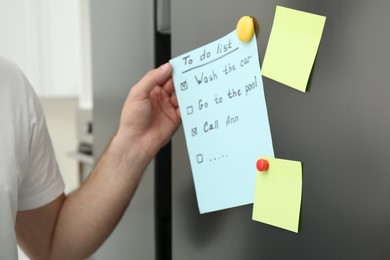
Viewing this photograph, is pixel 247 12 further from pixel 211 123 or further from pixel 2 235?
pixel 2 235

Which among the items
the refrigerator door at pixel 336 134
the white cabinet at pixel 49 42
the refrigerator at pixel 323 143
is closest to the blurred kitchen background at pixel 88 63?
the white cabinet at pixel 49 42

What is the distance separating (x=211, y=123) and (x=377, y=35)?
0.26 meters

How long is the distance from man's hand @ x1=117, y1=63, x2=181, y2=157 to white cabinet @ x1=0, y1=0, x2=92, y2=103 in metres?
1.52

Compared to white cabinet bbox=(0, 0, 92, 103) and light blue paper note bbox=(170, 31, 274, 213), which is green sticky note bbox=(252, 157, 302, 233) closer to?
light blue paper note bbox=(170, 31, 274, 213)

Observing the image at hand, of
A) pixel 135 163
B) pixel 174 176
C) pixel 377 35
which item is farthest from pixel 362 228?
pixel 135 163

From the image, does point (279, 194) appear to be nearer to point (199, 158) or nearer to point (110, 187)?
point (199, 158)

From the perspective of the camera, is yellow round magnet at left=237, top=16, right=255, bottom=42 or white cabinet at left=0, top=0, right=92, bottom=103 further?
white cabinet at left=0, top=0, right=92, bottom=103

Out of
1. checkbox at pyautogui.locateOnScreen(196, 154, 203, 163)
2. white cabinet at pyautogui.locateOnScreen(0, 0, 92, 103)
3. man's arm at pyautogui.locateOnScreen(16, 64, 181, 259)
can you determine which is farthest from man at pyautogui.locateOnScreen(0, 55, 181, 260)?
white cabinet at pyautogui.locateOnScreen(0, 0, 92, 103)

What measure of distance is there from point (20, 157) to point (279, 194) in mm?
562

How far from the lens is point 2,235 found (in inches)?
29.4

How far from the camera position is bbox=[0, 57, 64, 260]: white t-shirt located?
0.75 meters

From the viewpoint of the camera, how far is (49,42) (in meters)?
2.08

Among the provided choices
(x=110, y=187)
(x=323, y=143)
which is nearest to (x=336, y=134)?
(x=323, y=143)

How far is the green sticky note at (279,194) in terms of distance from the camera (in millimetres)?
466
